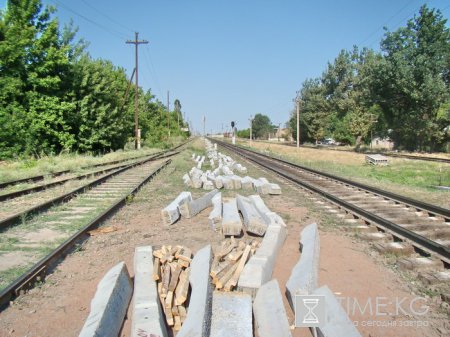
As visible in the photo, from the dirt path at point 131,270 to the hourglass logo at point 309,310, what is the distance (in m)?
0.12

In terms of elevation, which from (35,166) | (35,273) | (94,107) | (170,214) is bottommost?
(35,273)

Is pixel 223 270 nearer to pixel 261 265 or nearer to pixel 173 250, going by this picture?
pixel 261 265

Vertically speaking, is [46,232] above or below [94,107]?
below

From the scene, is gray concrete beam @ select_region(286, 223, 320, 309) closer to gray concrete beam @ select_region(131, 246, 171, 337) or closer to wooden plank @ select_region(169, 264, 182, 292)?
wooden plank @ select_region(169, 264, 182, 292)

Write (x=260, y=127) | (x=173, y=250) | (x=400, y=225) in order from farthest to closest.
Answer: (x=260, y=127)
(x=400, y=225)
(x=173, y=250)

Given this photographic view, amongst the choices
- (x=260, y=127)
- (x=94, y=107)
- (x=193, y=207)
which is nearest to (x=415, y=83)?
(x=94, y=107)

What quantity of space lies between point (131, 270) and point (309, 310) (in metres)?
2.60

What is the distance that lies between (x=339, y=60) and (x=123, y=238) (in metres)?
74.3

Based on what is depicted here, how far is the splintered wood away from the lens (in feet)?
12.9

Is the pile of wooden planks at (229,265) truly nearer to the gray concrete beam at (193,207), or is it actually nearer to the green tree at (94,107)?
the gray concrete beam at (193,207)

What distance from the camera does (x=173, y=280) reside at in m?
4.37

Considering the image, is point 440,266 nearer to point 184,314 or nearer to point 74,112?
point 184,314

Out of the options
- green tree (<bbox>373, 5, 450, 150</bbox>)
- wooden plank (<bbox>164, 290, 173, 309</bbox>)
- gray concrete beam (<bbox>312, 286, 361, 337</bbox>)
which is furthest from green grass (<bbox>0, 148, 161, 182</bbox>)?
green tree (<bbox>373, 5, 450, 150</bbox>)

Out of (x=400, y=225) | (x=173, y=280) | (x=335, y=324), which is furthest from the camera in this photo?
(x=400, y=225)
